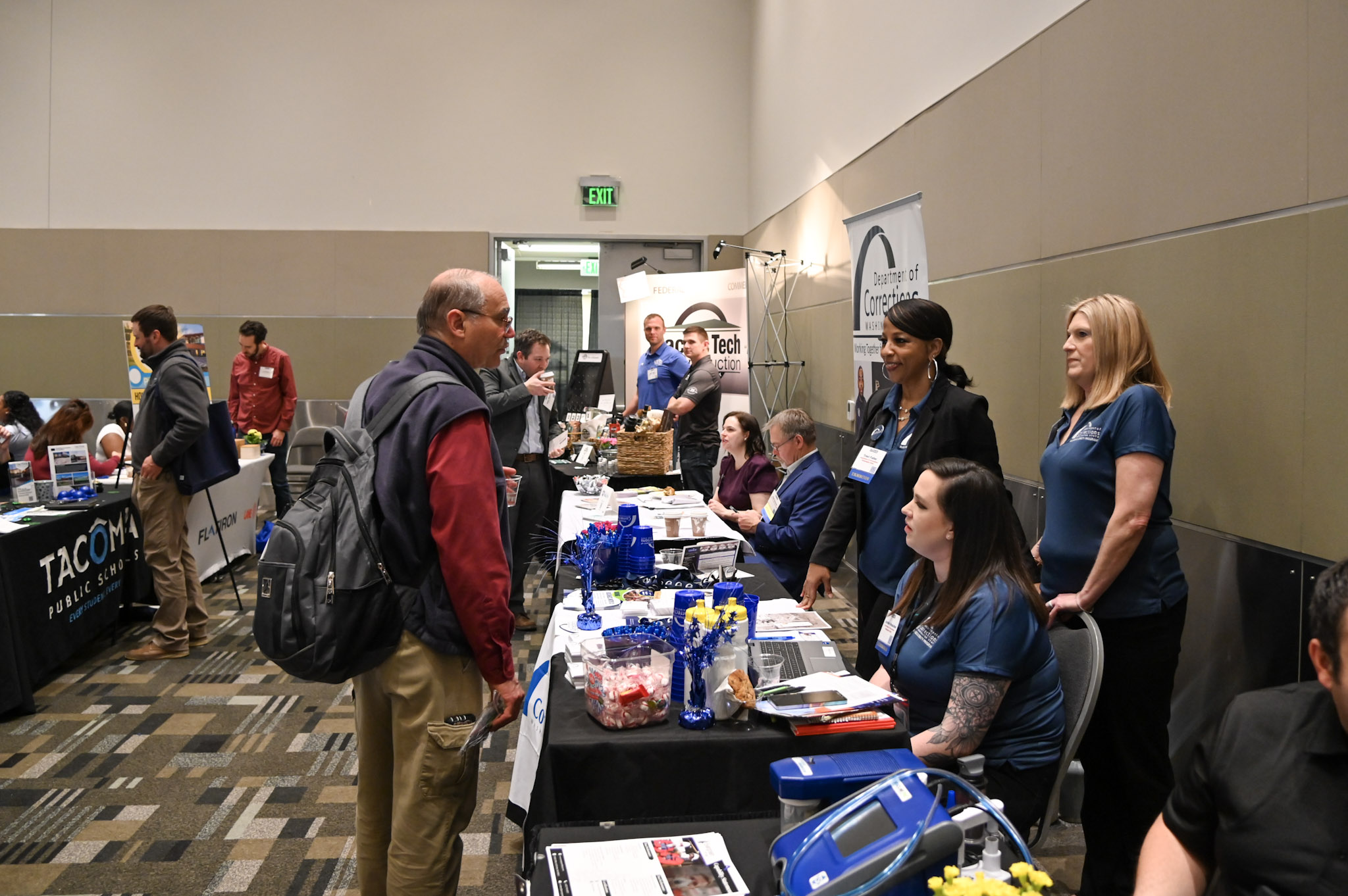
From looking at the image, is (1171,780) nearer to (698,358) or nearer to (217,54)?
(698,358)

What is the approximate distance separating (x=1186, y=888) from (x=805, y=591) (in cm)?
186

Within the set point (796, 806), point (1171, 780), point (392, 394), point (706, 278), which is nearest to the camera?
point (796, 806)

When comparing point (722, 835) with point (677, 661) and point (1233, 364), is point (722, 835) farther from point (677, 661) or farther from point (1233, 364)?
point (1233, 364)

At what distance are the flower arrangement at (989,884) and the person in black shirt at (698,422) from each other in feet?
15.8

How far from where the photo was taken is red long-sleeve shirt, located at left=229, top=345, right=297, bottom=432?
7184 mm

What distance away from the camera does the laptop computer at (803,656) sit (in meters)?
2.04

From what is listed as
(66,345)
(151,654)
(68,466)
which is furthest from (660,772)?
(66,345)

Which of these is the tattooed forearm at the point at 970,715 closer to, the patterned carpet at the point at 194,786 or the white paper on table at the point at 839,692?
the white paper on table at the point at 839,692

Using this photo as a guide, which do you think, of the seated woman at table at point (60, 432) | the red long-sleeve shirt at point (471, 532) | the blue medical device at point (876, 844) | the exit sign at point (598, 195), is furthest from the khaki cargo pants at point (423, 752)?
the exit sign at point (598, 195)

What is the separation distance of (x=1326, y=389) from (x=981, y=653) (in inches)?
39.7

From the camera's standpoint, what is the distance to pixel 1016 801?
1.87 m

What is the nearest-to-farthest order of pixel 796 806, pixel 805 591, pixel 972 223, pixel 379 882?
1. pixel 796 806
2. pixel 379 882
3. pixel 805 591
4. pixel 972 223

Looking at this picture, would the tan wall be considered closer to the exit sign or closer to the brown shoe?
the brown shoe

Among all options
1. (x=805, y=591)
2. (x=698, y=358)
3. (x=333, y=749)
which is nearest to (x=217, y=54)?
(x=698, y=358)
